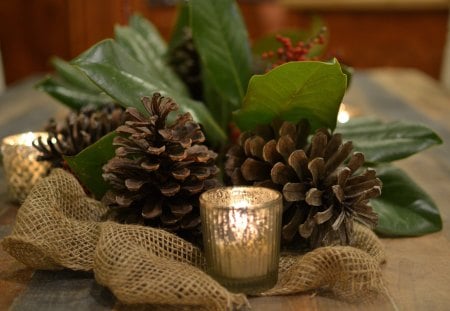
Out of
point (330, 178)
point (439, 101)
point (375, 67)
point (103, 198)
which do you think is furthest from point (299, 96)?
point (375, 67)

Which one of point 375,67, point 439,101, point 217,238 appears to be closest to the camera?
point 217,238

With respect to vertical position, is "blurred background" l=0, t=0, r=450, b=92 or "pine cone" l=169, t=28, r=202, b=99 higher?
"pine cone" l=169, t=28, r=202, b=99

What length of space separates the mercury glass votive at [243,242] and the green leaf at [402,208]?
16cm

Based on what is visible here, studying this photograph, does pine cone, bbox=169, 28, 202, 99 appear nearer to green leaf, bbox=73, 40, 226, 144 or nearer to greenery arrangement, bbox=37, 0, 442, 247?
greenery arrangement, bbox=37, 0, 442, 247

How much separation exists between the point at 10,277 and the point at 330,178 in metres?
0.26

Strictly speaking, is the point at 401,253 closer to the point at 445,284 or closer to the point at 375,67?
the point at 445,284

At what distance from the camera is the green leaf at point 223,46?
2.22ft

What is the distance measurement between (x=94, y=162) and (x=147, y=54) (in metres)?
0.34

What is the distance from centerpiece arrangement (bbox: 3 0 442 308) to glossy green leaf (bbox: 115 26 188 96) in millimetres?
186

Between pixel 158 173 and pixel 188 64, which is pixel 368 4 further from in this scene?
pixel 158 173

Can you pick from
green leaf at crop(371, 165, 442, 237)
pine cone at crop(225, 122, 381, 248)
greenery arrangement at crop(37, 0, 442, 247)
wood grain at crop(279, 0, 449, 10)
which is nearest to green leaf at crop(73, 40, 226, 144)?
greenery arrangement at crop(37, 0, 442, 247)

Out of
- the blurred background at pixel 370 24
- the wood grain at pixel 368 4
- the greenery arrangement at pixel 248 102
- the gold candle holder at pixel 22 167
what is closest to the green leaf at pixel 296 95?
the greenery arrangement at pixel 248 102

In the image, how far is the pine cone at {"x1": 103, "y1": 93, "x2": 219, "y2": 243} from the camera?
0.52 meters

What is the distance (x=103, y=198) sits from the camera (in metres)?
0.54
